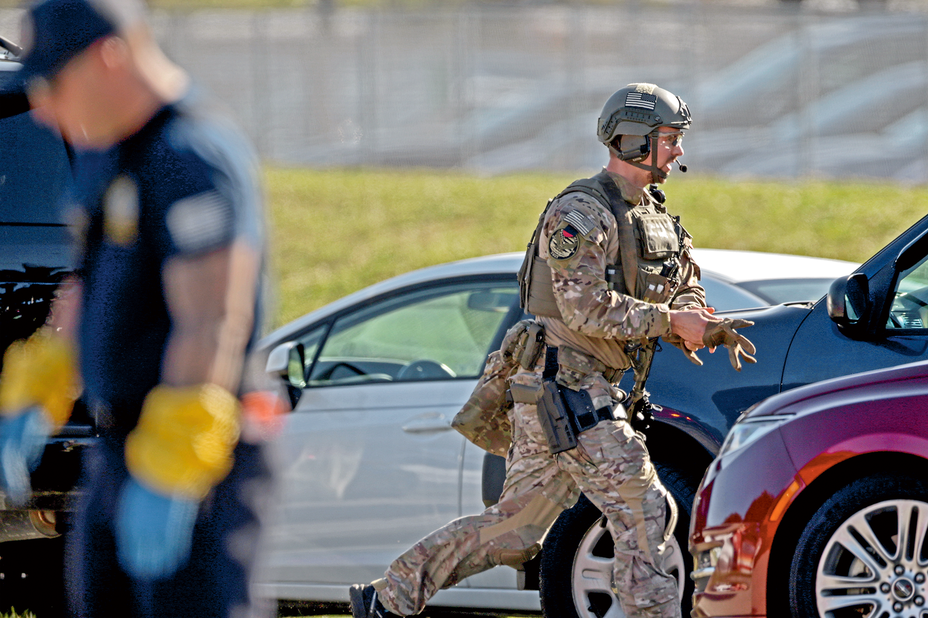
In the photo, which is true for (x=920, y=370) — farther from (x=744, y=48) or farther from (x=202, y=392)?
(x=744, y=48)

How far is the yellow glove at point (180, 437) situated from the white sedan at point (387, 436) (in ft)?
7.43

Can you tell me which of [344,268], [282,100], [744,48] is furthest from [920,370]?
[282,100]

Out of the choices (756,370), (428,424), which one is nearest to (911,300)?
(756,370)

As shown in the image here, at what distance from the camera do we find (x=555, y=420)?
387 cm

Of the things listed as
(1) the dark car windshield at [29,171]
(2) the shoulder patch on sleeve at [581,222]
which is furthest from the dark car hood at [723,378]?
(1) the dark car windshield at [29,171]

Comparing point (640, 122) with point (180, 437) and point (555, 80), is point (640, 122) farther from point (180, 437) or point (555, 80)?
point (555, 80)

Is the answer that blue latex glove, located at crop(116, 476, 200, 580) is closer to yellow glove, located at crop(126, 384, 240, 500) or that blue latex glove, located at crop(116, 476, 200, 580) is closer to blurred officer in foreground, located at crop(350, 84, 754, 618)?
yellow glove, located at crop(126, 384, 240, 500)

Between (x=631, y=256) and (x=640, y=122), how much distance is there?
424 mm

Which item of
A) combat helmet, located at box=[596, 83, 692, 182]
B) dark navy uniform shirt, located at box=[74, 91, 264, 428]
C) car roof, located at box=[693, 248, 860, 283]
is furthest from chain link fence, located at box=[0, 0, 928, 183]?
dark navy uniform shirt, located at box=[74, 91, 264, 428]

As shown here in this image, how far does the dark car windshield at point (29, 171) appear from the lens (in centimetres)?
415

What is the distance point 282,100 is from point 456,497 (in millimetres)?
14753

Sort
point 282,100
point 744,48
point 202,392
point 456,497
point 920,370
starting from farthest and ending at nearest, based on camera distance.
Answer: point 282,100
point 744,48
point 456,497
point 920,370
point 202,392

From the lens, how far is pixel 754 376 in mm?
4258

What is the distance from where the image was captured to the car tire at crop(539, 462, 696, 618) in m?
4.30
